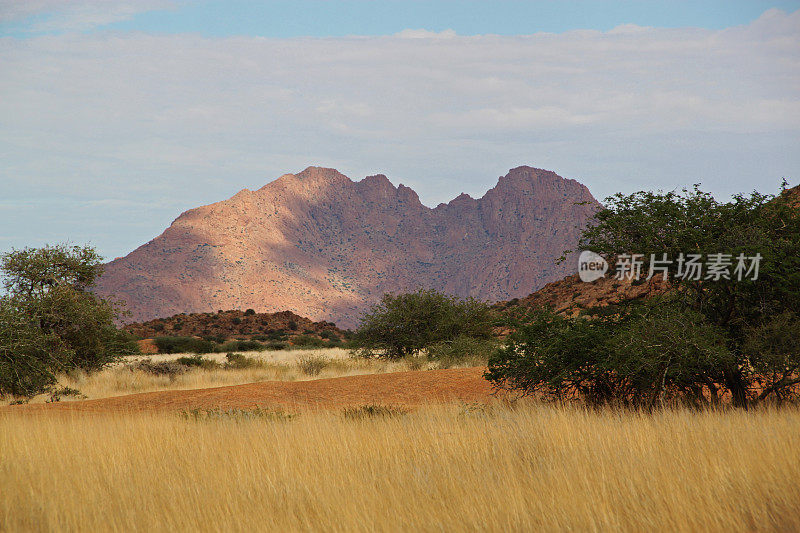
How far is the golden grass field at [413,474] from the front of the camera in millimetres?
5277

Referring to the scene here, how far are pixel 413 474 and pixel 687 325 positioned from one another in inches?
240

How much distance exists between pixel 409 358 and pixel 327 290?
9877 centimetres

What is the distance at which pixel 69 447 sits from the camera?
938cm

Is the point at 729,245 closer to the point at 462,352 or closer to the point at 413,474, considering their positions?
the point at 413,474

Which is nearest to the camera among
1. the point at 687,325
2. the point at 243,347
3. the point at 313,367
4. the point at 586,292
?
the point at 687,325

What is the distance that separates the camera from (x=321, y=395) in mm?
18547

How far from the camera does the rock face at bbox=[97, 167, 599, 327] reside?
388 feet

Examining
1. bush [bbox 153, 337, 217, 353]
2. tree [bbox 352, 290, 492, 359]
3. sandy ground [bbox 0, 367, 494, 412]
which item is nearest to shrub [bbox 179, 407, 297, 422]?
sandy ground [bbox 0, 367, 494, 412]

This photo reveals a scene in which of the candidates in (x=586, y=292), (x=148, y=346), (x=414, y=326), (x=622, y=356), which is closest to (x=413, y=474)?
(x=622, y=356)

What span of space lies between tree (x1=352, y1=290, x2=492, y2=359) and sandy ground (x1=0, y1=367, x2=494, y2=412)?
10713 mm

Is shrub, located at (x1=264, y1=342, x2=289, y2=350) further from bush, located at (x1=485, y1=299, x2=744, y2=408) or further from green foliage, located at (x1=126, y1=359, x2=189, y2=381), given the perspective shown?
bush, located at (x1=485, y1=299, x2=744, y2=408)

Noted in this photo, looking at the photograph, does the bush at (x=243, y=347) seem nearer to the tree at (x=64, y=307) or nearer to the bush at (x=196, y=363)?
the bush at (x=196, y=363)

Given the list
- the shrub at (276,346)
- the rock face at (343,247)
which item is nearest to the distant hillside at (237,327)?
the shrub at (276,346)
